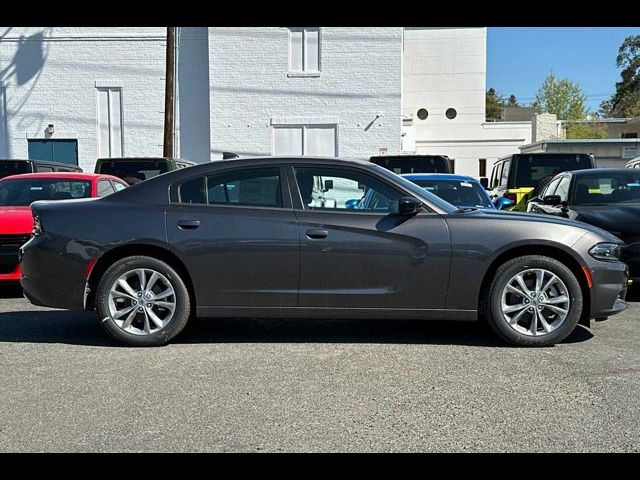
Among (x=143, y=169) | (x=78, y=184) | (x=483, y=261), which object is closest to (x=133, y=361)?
(x=483, y=261)

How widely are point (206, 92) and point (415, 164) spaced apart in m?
13.4

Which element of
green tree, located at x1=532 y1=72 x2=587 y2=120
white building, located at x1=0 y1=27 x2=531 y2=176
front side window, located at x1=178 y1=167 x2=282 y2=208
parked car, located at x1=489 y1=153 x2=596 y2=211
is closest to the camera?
front side window, located at x1=178 y1=167 x2=282 y2=208

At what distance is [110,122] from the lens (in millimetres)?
24203

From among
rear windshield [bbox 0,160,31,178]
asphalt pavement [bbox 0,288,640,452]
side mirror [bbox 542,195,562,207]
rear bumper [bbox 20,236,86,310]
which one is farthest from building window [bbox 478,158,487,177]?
rear bumper [bbox 20,236,86,310]

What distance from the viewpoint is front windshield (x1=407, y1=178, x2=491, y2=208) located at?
912 centimetres

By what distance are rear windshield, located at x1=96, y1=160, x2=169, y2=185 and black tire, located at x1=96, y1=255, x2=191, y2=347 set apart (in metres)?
8.69

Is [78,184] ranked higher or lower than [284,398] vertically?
higher

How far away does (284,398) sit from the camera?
13.6 ft

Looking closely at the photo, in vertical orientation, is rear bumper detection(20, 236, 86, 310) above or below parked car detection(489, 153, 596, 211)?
below

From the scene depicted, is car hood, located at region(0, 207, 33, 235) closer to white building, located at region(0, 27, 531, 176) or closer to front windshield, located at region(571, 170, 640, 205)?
front windshield, located at region(571, 170, 640, 205)
